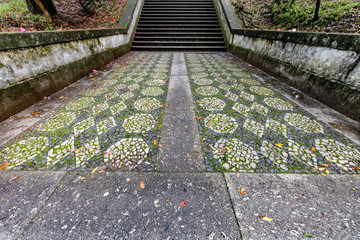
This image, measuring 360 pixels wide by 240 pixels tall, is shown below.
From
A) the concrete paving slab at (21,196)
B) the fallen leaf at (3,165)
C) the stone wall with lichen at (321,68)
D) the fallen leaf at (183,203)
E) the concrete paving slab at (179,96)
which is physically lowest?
the fallen leaf at (183,203)

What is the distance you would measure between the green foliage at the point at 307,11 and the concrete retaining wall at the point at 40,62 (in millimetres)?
5945

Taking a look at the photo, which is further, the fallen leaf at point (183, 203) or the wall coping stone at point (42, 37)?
the wall coping stone at point (42, 37)

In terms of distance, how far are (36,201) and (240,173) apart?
5.97 feet

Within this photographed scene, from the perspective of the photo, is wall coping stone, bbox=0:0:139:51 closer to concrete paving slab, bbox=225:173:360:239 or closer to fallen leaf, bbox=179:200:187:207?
fallen leaf, bbox=179:200:187:207

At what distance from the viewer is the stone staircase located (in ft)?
22.5

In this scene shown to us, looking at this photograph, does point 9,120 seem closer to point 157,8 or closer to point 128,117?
point 128,117

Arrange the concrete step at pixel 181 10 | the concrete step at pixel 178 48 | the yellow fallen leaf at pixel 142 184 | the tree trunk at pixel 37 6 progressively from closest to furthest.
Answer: the yellow fallen leaf at pixel 142 184 → the tree trunk at pixel 37 6 → the concrete step at pixel 178 48 → the concrete step at pixel 181 10

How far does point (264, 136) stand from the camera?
1.86 meters

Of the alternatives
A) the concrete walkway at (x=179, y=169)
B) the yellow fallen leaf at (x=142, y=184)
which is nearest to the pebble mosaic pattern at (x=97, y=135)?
the concrete walkway at (x=179, y=169)

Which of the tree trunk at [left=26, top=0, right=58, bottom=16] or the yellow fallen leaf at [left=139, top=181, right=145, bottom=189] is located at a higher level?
the tree trunk at [left=26, top=0, right=58, bottom=16]

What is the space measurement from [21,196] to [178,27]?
337 inches

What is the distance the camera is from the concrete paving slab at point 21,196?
101 cm

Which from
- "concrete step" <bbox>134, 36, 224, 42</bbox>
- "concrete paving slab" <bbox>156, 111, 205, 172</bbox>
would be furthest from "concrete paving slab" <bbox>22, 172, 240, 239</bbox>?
"concrete step" <bbox>134, 36, 224, 42</bbox>

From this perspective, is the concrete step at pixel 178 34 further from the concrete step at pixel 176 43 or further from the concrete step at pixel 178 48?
the concrete step at pixel 178 48
